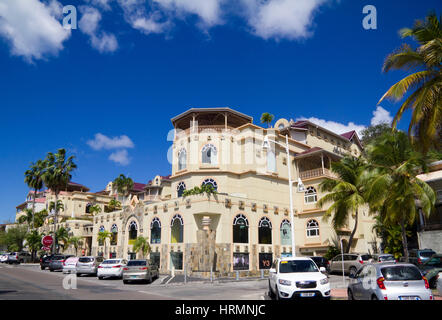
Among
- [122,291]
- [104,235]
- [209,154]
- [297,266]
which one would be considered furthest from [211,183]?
[297,266]

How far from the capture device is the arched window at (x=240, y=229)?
31.1m

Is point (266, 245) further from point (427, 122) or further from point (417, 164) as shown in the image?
point (427, 122)

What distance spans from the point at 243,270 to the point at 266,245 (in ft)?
13.5

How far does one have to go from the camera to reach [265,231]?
110 ft

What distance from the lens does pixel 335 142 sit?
48.7 metres

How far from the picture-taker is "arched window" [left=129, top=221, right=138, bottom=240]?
3747 cm

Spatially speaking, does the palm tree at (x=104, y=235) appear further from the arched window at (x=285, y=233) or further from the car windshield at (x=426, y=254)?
the car windshield at (x=426, y=254)

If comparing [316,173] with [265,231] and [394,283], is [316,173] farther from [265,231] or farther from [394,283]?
[394,283]

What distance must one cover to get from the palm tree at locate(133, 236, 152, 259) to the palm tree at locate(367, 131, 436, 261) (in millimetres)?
21466

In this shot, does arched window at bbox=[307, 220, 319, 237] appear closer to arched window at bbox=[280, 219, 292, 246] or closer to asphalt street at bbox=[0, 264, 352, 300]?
arched window at bbox=[280, 219, 292, 246]

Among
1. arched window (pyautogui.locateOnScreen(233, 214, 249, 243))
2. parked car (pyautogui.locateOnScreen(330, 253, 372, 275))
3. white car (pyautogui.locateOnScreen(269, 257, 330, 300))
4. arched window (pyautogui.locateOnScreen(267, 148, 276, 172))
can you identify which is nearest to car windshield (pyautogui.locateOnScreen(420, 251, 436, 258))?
parked car (pyautogui.locateOnScreen(330, 253, 372, 275))

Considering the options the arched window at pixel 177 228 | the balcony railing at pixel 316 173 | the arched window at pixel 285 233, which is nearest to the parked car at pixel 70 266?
the arched window at pixel 177 228

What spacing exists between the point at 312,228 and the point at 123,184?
124 feet

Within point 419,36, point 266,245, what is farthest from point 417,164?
point 266,245
